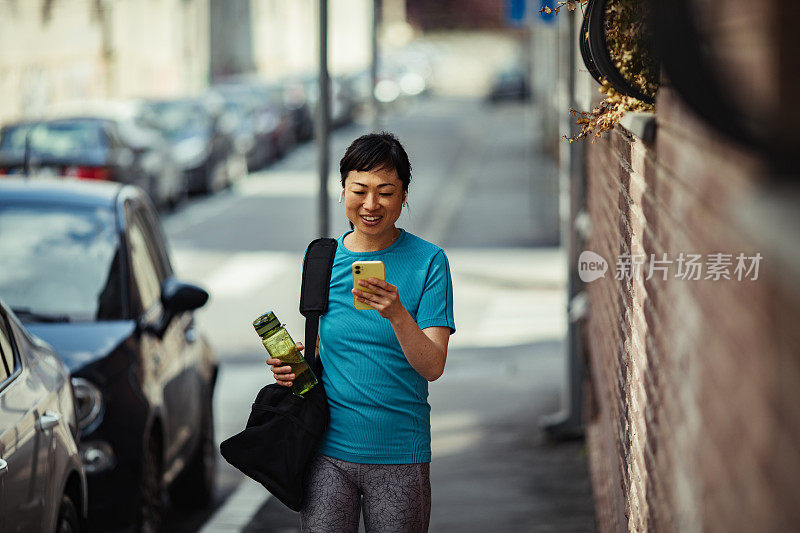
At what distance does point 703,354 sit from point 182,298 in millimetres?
4527

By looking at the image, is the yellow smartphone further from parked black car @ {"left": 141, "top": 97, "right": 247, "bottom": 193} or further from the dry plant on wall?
parked black car @ {"left": 141, "top": 97, "right": 247, "bottom": 193}

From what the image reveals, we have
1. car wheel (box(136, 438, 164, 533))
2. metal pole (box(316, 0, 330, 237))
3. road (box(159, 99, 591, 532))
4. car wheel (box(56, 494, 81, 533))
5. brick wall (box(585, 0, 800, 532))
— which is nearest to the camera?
brick wall (box(585, 0, 800, 532))

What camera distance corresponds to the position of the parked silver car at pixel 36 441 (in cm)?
412

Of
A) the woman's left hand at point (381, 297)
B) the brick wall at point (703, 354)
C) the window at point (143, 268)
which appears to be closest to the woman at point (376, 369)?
the woman's left hand at point (381, 297)

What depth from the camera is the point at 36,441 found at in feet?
14.5

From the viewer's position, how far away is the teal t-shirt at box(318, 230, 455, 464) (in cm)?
365

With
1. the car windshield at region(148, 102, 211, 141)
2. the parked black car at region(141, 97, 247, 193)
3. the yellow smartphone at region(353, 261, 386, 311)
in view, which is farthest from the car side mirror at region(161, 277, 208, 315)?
the car windshield at region(148, 102, 211, 141)

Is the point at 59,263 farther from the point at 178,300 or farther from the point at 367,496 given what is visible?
the point at 367,496

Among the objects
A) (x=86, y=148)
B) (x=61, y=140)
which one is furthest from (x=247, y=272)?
(x=61, y=140)

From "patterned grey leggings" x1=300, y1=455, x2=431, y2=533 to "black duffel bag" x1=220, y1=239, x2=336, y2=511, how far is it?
0.18ft

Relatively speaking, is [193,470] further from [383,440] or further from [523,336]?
[523,336]

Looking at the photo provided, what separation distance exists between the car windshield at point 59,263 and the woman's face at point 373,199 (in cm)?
292

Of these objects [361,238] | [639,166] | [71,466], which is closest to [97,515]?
[71,466]

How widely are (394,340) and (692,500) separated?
1457 mm
